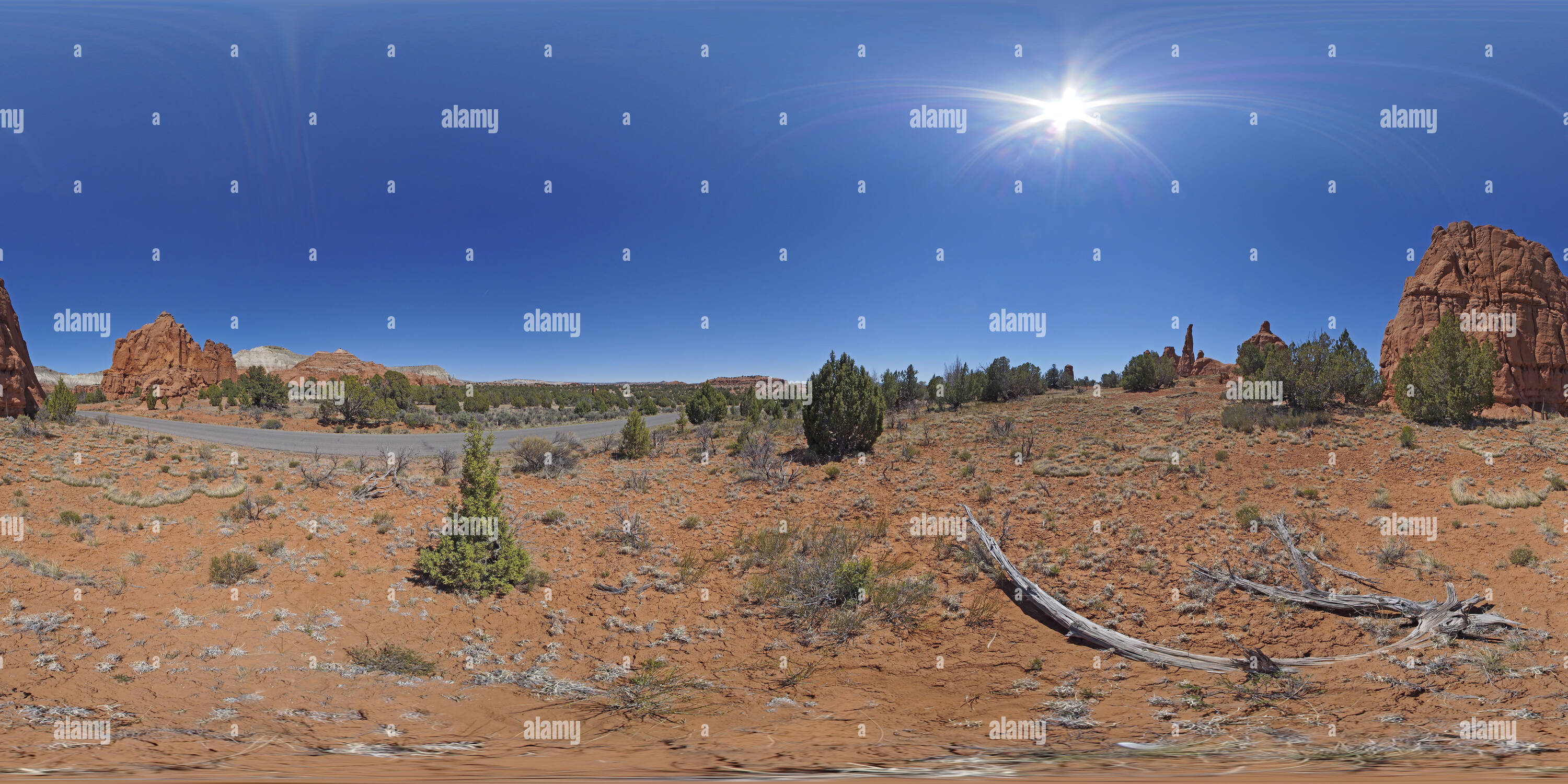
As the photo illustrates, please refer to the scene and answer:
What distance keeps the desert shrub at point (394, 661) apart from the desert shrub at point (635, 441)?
13.7 metres

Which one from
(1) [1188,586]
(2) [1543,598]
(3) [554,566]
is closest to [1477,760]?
(1) [1188,586]

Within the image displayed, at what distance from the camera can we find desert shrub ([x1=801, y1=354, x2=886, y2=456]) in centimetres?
1928

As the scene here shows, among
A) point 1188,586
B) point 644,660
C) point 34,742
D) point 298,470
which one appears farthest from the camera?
point 298,470

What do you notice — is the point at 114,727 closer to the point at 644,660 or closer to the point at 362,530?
the point at 644,660

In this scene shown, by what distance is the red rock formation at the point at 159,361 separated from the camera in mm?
63750

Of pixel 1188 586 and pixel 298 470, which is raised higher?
pixel 298 470

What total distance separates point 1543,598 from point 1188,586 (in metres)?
4.03

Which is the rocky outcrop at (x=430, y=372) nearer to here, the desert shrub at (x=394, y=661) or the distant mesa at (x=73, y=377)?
the distant mesa at (x=73, y=377)

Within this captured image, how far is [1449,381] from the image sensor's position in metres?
21.2

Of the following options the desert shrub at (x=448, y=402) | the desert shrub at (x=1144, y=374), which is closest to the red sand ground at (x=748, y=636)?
the desert shrub at (x=448, y=402)

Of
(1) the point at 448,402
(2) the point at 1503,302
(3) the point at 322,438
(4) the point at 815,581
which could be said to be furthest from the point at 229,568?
(2) the point at 1503,302

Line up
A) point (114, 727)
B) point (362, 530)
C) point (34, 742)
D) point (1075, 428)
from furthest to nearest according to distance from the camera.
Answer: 1. point (1075, 428)
2. point (362, 530)
3. point (114, 727)
4. point (34, 742)

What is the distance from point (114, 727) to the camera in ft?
16.1

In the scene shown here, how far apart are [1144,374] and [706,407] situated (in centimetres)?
3555
